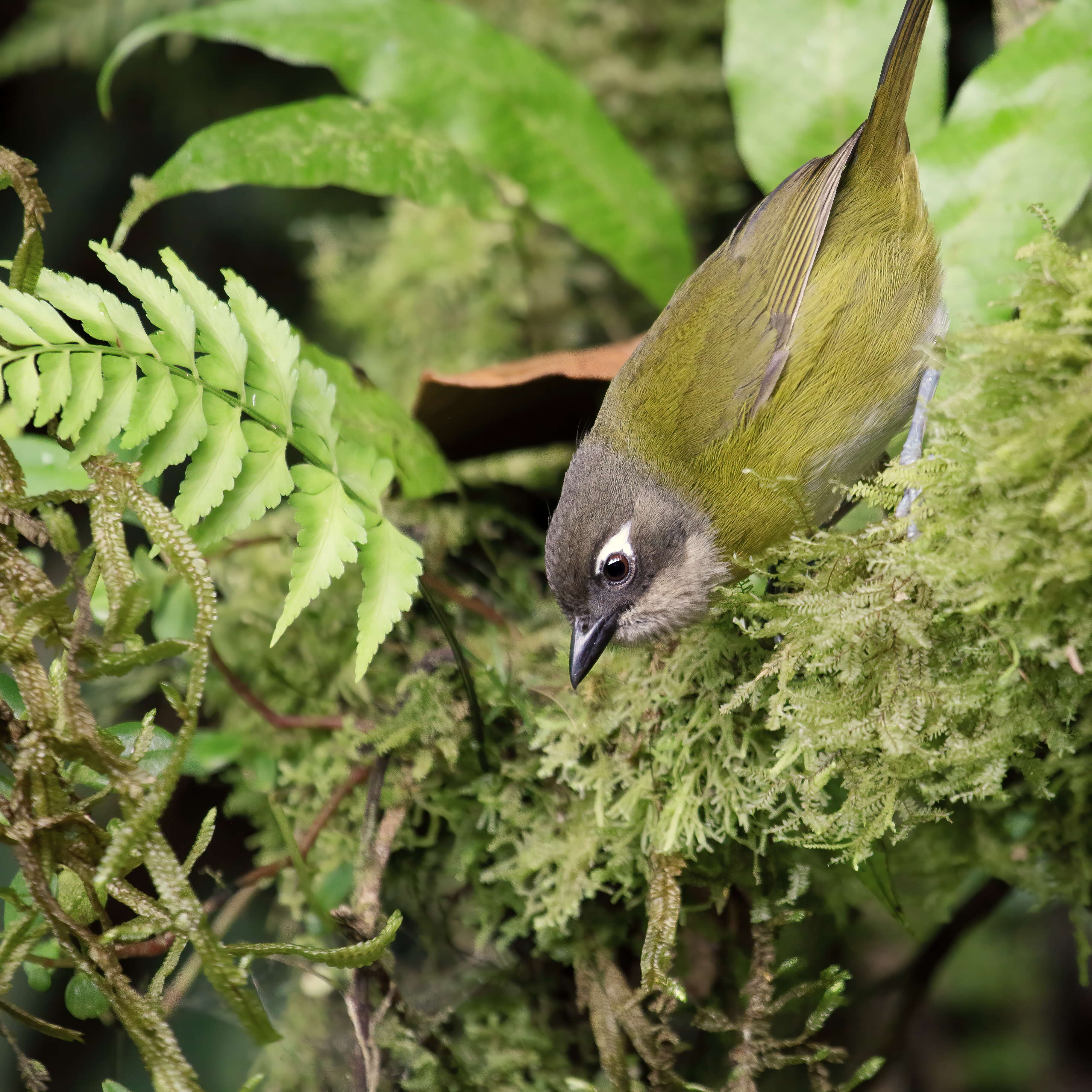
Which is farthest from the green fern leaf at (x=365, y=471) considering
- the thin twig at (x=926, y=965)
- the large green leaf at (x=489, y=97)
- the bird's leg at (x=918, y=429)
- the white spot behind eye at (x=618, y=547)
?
the thin twig at (x=926, y=965)

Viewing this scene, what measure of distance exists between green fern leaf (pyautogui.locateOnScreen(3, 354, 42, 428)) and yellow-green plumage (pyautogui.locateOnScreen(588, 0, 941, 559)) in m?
1.28

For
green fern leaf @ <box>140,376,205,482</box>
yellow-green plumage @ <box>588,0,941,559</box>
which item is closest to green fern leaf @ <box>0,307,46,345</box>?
green fern leaf @ <box>140,376,205,482</box>

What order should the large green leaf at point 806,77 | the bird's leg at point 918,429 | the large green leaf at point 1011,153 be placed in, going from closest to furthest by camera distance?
1. the bird's leg at point 918,429
2. the large green leaf at point 1011,153
3. the large green leaf at point 806,77

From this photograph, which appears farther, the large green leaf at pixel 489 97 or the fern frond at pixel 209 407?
the large green leaf at pixel 489 97

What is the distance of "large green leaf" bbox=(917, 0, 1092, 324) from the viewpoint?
245 centimetres

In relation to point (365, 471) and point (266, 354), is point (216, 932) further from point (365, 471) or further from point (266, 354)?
point (266, 354)

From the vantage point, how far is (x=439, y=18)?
2875mm

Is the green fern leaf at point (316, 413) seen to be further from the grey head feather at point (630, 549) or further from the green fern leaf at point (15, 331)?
the grey head feather at point (630, 549)

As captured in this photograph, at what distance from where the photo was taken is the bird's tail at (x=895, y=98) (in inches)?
91.0

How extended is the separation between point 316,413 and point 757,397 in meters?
1.04

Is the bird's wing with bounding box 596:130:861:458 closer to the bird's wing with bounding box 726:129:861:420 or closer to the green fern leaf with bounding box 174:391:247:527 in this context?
the bird's wing with bounding box 726:129:861:420

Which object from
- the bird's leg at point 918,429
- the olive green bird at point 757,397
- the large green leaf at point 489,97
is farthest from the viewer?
the large green leaf at point 489,97

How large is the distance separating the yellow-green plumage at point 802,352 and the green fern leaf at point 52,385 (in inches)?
48.5

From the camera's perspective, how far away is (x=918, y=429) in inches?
81.8
